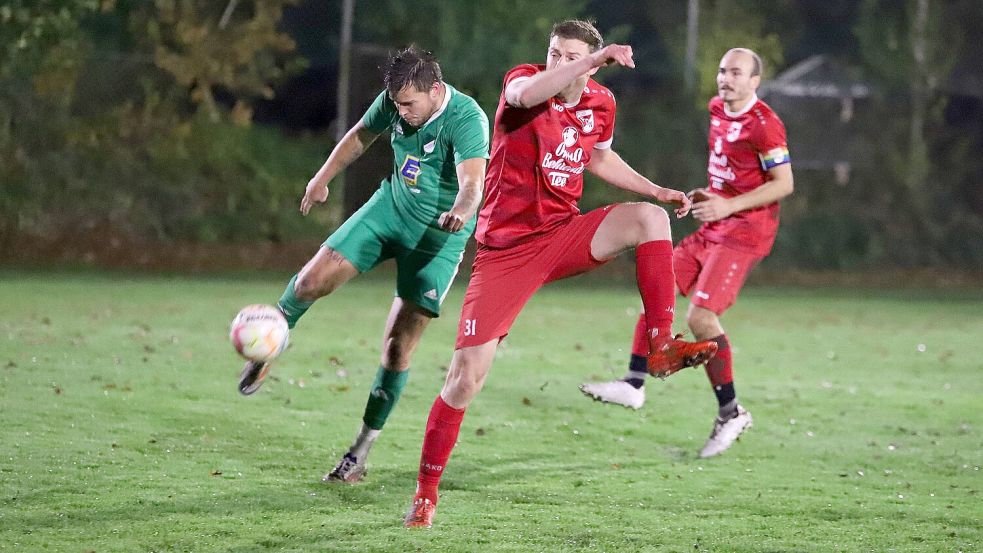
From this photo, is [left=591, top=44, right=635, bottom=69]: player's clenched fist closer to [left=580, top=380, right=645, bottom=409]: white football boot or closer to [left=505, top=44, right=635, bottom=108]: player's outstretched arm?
[left=505, top=44, right=635, bottom=108]: player's outstretched arm

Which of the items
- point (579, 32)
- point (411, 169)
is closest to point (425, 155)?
point (411, 169)

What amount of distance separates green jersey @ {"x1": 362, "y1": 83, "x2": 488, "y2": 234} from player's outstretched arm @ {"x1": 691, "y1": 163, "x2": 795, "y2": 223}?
1.33 m

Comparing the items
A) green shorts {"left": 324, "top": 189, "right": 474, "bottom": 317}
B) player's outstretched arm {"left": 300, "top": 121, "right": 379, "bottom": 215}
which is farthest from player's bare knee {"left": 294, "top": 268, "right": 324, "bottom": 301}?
player's outstretched arm {"left": 300, "top": 121, "right": 379, "bottom": 215}

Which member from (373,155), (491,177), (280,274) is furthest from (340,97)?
(491,177)

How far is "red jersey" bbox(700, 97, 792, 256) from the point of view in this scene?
8312 millimetres

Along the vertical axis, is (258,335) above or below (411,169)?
below

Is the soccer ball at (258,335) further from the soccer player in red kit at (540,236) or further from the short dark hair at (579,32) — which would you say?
the short dark hair at (579,32)

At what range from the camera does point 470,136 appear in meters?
6.36

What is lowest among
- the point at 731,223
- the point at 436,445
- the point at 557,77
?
the point at 436,445

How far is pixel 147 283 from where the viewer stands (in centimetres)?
1775

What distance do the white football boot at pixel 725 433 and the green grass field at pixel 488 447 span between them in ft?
0.31

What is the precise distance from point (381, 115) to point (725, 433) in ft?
9.51

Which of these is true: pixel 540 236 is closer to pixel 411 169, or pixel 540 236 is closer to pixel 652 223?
pixel 652 223

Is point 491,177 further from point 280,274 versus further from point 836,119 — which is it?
point 836,119
